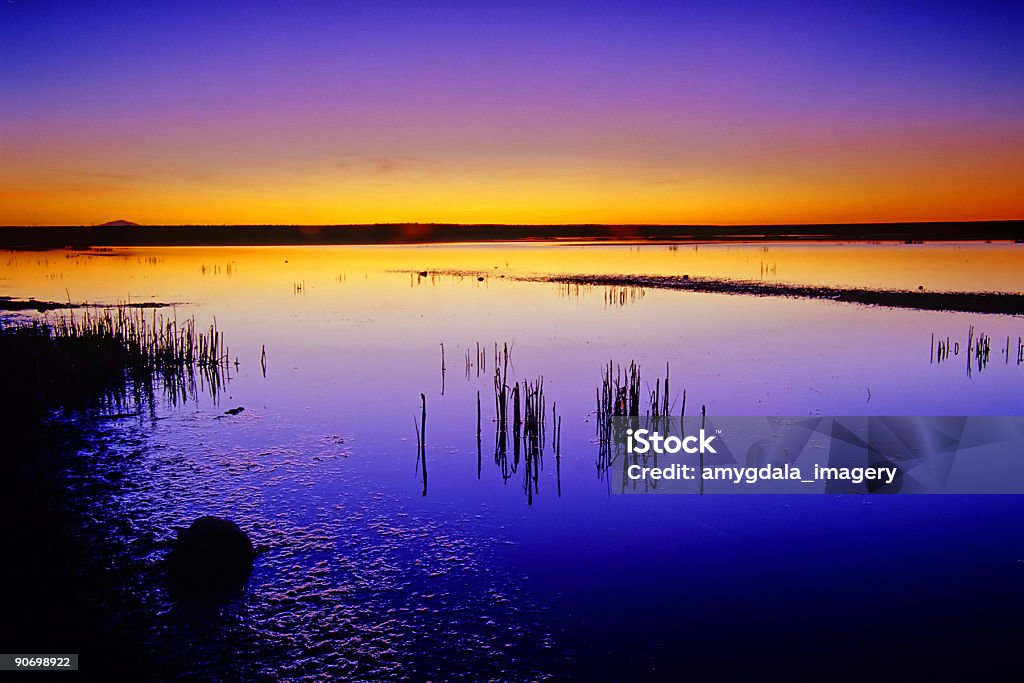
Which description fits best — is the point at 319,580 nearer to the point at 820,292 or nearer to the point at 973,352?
the point at 973,352

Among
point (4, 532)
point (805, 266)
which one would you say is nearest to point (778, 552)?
point (4, 532)

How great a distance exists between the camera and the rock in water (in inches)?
297

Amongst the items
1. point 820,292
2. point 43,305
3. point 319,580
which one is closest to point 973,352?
point 820,292

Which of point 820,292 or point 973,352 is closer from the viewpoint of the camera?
point 973,352

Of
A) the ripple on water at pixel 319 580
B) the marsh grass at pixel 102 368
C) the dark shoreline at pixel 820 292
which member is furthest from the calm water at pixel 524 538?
the dark shoreline at pixel 820 292

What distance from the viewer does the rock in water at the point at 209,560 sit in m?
7.54

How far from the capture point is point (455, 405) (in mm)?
16016

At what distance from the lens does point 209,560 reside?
7613 mm

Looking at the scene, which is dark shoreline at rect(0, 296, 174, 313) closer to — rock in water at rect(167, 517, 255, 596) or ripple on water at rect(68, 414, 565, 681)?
ripple on water at rect(68, 414, 565, 681)

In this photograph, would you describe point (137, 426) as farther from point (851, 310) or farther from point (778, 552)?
point (851, 310)

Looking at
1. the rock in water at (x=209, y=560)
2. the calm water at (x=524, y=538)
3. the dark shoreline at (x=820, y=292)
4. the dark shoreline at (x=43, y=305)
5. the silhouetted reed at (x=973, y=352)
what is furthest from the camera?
the dark shoreline at (x=820, y=292)

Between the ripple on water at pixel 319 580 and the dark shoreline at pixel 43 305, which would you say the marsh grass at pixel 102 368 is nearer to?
the ripple on water at pixel 319 580

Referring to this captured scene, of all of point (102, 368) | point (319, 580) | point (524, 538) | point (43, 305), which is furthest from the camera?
point (43, 305)

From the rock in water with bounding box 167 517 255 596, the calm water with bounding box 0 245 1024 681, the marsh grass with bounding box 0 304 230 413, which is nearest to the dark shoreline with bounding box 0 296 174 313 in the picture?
the marsh grass with bounding box 0 304 230 413
